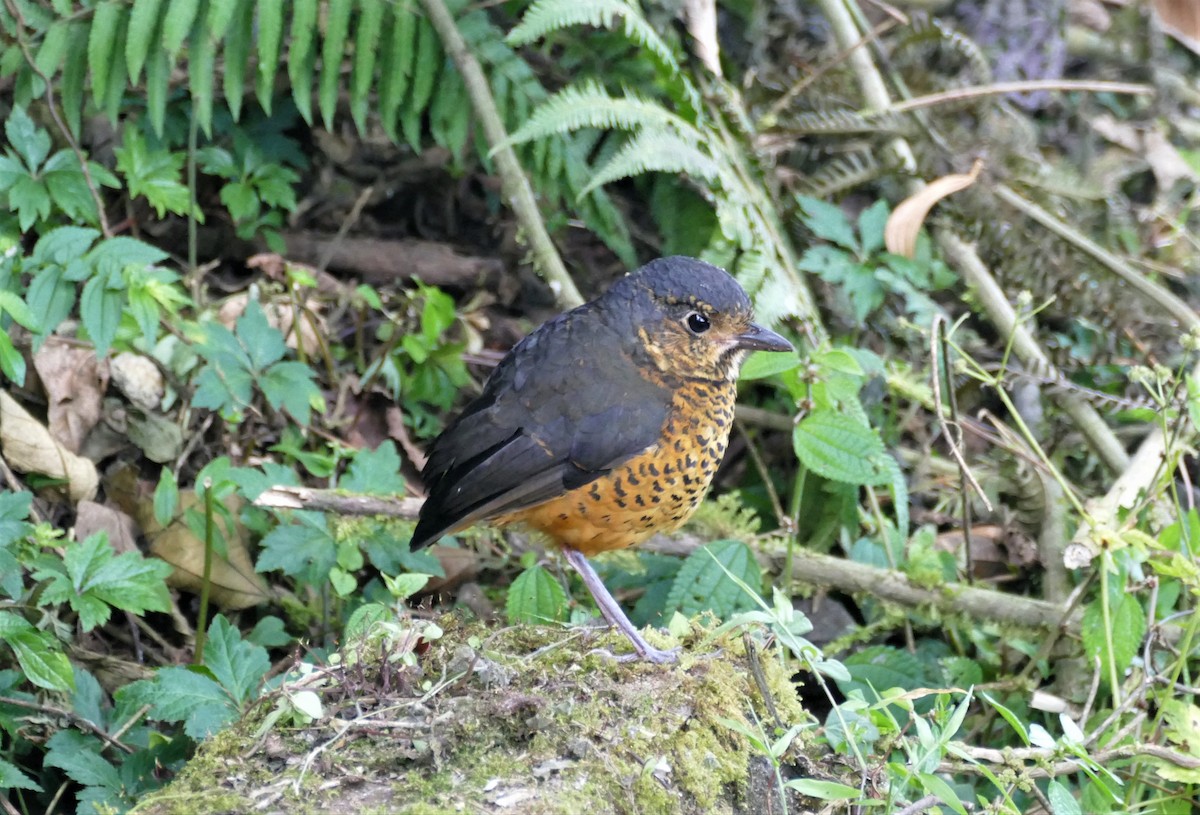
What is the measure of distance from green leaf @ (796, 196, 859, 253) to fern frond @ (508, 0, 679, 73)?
86cm

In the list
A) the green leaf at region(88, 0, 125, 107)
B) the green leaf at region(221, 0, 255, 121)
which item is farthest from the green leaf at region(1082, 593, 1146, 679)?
the green leaf at region(88, 0, 125, 107)

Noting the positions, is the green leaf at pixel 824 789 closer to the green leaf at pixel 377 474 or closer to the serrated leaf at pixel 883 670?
the serrated leaf at pixel 883 670

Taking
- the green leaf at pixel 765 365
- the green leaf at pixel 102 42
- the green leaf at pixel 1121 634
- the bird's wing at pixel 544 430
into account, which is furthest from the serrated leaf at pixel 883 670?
the green leaf at pixel 102 42

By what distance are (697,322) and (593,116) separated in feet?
3.74

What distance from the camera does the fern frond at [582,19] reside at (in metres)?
4.27

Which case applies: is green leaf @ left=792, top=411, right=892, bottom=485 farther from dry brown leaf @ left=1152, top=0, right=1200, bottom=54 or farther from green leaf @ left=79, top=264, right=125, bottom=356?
dry brown leaf @ left=1152, top=0, right=1200, bottom=54

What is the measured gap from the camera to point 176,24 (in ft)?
14.6

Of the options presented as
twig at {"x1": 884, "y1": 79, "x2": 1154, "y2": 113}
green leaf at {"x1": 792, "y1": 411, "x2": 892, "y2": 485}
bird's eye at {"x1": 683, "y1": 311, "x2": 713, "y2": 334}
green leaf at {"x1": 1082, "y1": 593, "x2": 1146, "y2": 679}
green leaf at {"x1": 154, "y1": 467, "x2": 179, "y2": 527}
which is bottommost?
green leaf at {"x1": 1082, "y1": 593, "x2": 1146, "y2": 679}

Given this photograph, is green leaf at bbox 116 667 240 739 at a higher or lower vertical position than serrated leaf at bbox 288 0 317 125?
lower

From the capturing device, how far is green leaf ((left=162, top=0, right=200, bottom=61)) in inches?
174

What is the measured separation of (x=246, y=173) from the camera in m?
5.10

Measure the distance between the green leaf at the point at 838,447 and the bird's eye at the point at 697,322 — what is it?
16.6 inches

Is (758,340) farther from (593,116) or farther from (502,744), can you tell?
(502,744)

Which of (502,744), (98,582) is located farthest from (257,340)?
(502,744)
